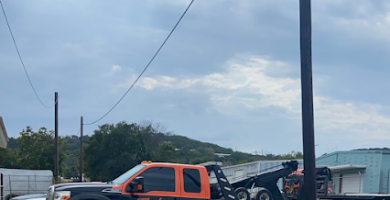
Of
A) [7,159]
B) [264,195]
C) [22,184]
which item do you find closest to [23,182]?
[22,184]

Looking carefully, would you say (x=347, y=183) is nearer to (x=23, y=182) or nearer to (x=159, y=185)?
(x=159, y=185)

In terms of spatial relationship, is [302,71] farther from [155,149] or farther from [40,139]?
[40,139]

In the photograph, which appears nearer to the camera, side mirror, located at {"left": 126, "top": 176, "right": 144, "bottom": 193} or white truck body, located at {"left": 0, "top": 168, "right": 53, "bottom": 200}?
side mirror, located at {"left": 126, "top": 176, "right": 144, "bottom": 193}

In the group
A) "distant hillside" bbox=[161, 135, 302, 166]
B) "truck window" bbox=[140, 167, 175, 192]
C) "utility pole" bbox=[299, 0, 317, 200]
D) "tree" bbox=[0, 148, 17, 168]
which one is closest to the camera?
"utility pole" bbox=[299, 0, 317, 200]

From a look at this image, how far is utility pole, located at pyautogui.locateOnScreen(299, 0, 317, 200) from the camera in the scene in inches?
321

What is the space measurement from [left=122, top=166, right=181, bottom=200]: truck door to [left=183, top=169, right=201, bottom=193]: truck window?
211 millimetres

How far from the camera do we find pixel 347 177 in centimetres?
2616

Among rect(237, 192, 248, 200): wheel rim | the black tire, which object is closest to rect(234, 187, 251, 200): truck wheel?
rect(237, 192, 248, 200): wheel rim

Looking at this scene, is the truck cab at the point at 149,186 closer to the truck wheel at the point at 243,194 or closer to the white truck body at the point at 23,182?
the truck wheel at the point at 243,194

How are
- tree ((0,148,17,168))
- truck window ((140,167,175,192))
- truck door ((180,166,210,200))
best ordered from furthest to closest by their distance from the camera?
tree ((0,148,17,168)), truck door ((180,166,210,200)), truck window ((140,167,175,192))

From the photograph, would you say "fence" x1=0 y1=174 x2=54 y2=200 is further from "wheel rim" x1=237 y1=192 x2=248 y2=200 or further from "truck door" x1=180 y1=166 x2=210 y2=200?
"truck door" x1=180 y1=166 x2=210 y2=200

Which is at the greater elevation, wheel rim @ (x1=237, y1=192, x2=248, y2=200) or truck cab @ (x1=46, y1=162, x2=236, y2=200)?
truck cab @ (x1=46, y1=162, x2=236, y2=200)

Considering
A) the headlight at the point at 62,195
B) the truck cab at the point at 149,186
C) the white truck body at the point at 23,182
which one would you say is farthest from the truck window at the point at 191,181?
the white truck body at the point at 23,182

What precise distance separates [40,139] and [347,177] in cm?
4153
